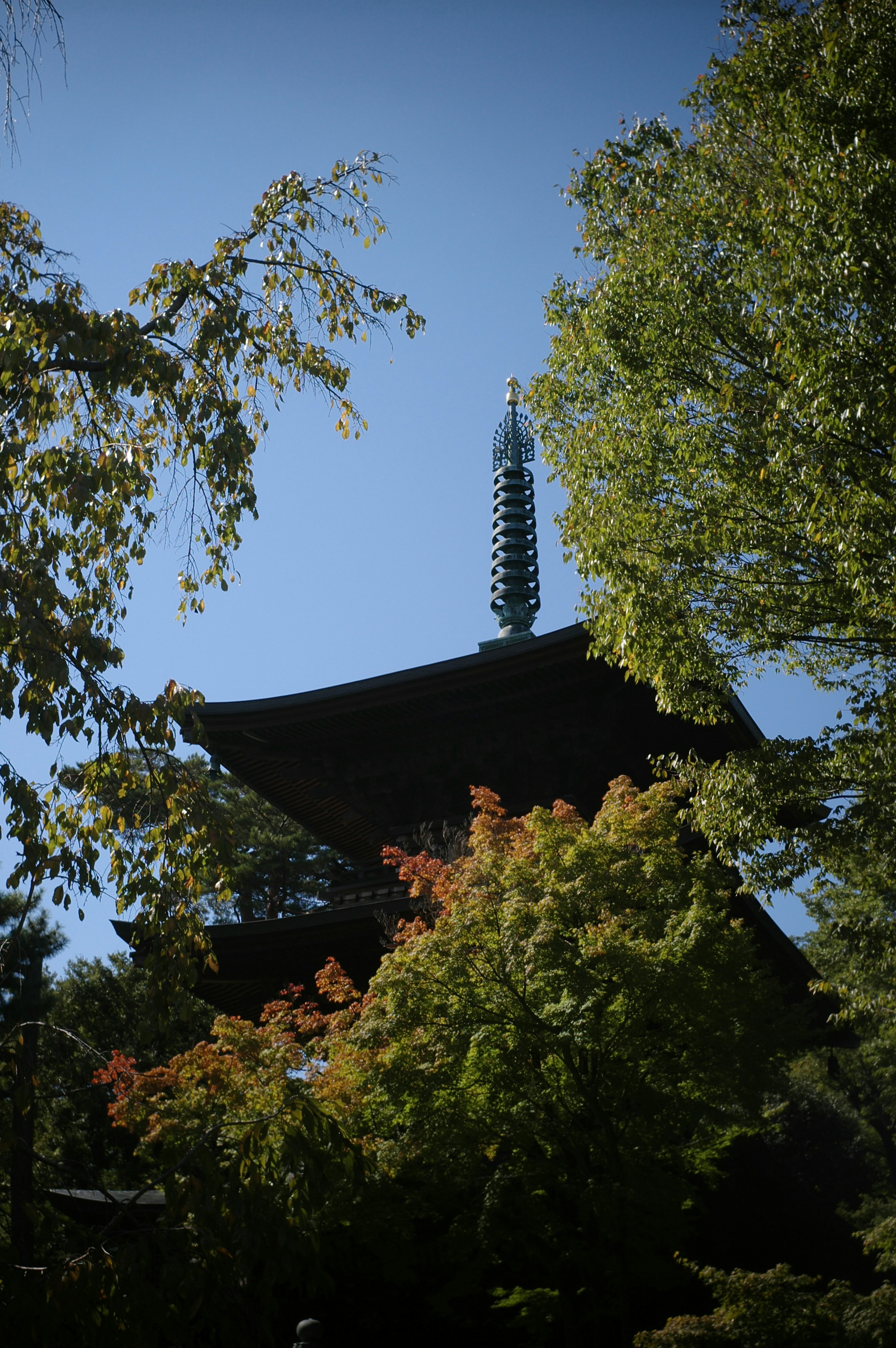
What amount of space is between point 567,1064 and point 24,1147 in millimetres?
4469

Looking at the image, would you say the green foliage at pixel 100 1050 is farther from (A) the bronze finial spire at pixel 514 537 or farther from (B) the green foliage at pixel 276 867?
(A) the bronze finial spire at pixel 514 537

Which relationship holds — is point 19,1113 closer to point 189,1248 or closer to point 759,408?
point 189,1248

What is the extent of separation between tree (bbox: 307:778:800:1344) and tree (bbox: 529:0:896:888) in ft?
2.91

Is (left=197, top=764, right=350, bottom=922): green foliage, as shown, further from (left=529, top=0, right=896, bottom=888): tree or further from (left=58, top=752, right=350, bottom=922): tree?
(left=529, top=0, right=896, bottom=888): tree

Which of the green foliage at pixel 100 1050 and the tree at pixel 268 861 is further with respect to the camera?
the tree at pixel 268 861

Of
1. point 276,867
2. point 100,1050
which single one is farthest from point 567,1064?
point 276,867

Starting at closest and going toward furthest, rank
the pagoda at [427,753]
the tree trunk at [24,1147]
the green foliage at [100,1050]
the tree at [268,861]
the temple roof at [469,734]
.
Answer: the tree trunk at [24,1147] < the pagoda at [427,753] < the temple roof at [469,734] < the green foliage at [100,1050] < the tree at [268,861]

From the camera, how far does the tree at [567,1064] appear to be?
6.86 meters

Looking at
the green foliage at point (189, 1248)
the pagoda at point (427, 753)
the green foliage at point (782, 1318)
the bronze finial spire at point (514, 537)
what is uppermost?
the bronze finial spire at point (514, 537)

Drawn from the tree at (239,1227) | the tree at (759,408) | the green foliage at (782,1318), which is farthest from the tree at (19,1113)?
the tree at (759,408)

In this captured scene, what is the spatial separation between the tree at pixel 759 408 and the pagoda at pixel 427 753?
3703 mm

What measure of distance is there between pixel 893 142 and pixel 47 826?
6.07 metres

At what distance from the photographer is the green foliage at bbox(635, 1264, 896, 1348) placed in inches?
207

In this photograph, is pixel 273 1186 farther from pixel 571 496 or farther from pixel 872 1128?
pixel 872 1128
